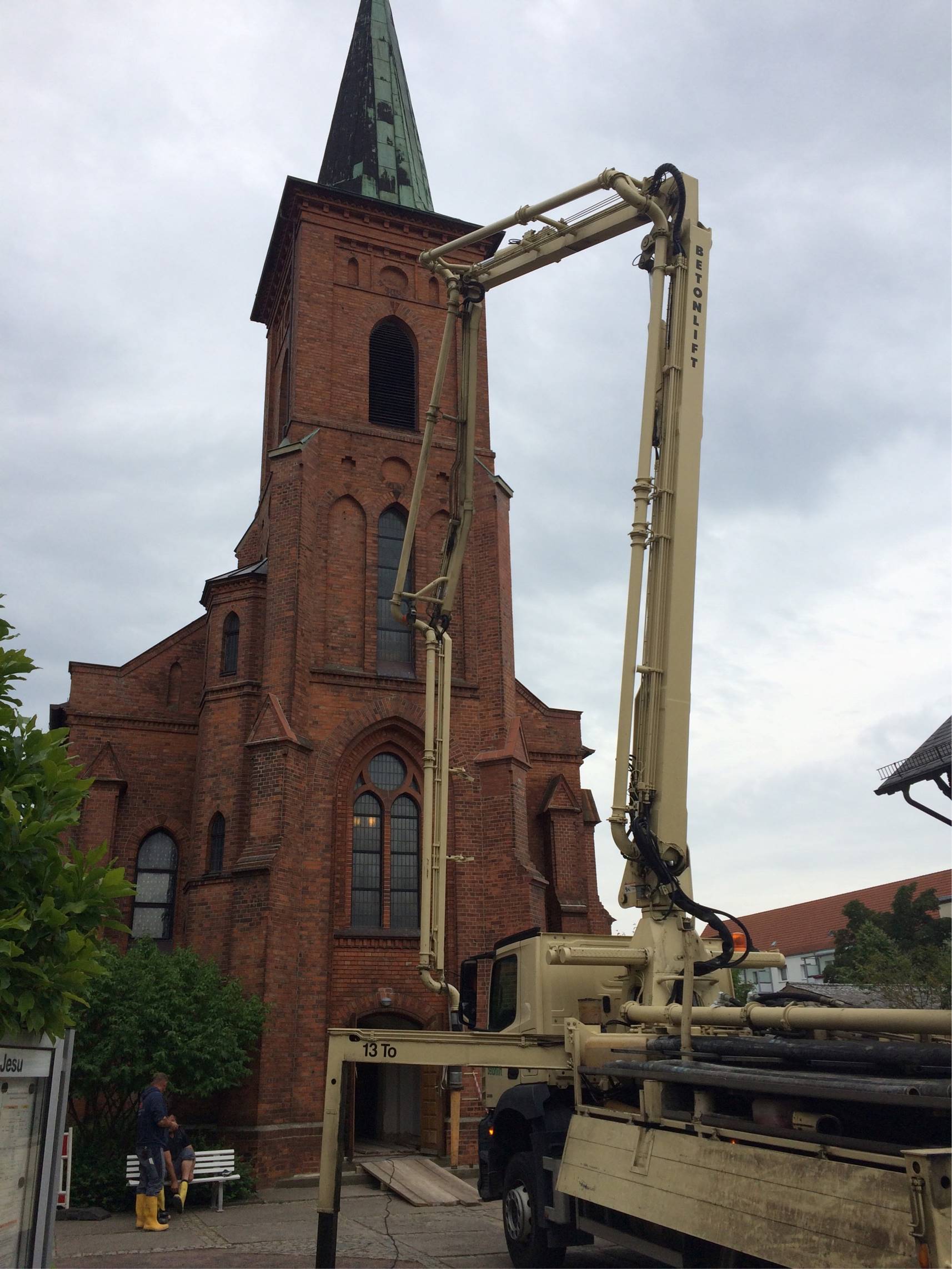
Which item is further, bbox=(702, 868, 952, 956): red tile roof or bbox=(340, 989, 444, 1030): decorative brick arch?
bbox=(702, 868, 952, 956): red tile roof

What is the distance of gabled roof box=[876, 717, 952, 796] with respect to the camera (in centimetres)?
1124

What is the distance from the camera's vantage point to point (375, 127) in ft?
94.1

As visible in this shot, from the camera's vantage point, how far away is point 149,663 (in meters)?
21.9

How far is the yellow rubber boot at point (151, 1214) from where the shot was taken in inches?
509

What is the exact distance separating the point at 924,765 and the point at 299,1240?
8.80m

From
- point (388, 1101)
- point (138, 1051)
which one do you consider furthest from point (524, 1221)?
point (388, 1101)

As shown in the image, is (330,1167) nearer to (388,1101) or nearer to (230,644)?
(388,1101)

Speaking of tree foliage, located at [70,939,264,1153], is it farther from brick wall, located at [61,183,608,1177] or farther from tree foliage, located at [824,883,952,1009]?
tree foliage, located at [824,883,952,1009]

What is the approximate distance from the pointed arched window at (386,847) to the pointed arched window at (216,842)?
7.82 ft

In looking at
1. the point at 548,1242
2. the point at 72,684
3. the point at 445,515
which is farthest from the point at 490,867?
the point at 548,1242

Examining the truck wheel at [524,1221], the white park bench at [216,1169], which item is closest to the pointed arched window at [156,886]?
the white park bench at [216,1169]

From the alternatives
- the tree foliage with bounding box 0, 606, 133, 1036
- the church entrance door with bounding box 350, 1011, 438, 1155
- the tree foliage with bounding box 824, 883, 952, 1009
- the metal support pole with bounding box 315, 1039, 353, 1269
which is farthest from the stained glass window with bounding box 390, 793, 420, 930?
the tree foliage with bounding box 824, 883, 952, 1009

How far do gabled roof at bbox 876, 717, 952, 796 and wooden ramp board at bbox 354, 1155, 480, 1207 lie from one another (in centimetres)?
743

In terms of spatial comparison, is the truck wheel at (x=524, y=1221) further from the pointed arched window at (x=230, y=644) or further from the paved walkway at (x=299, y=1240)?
the pointed arched window at (x=230, y=644)
